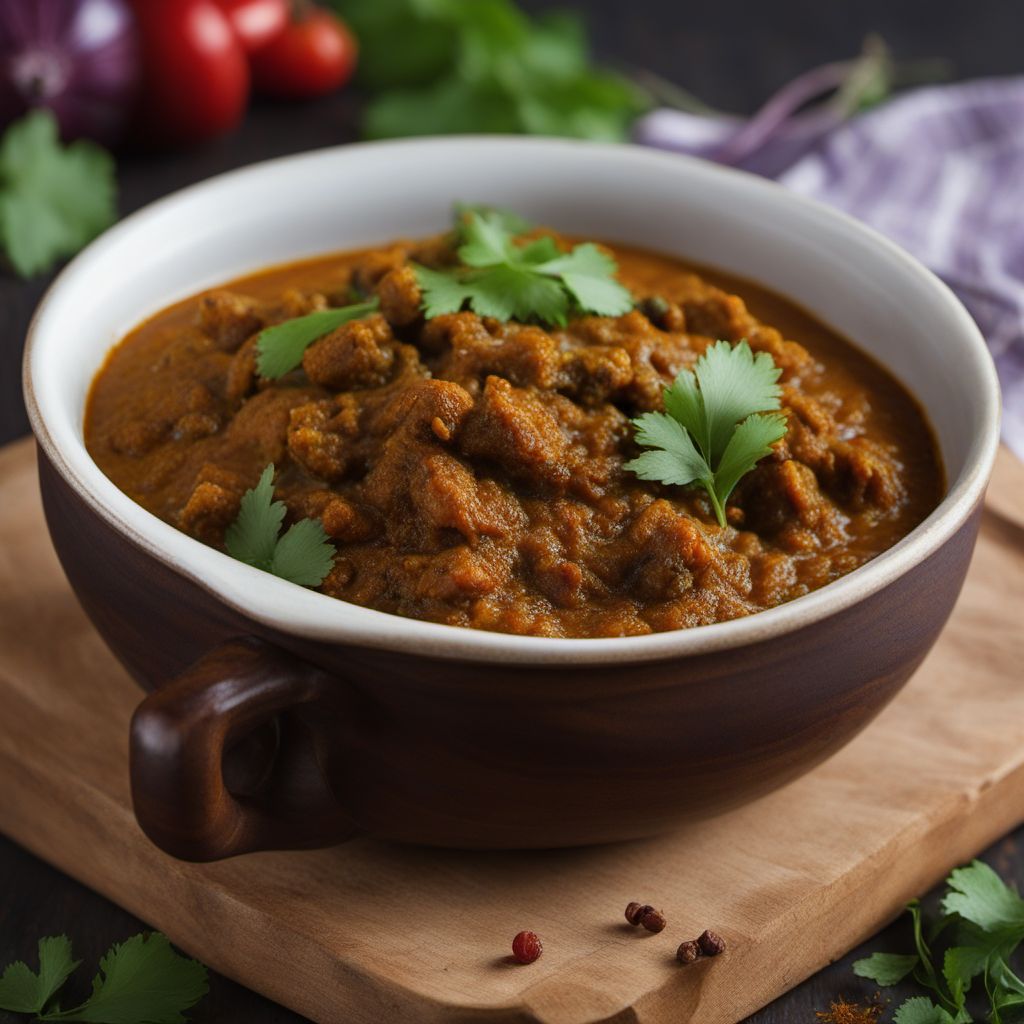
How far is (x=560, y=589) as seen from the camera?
302 centimetres

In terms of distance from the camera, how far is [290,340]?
11.1 ft

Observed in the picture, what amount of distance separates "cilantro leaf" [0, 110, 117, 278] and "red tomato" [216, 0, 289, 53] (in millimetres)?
1401

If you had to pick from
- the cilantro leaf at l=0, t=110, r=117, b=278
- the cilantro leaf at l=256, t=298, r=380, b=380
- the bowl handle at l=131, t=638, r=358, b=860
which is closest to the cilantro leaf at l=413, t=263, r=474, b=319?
the cilantro leaf at l=256, t=298, r=380, b=380

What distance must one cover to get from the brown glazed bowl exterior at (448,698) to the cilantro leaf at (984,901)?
0.44m

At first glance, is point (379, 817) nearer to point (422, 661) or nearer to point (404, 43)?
point (422, 661)

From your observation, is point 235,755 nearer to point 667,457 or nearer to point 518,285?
point 667,457

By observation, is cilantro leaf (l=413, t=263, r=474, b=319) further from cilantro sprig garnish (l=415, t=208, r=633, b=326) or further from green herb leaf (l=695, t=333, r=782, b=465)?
green herb leaf (l=695, t=333, r=782, b=465)

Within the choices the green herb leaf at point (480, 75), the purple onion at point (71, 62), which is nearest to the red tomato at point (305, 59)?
the green herb leaf at point (480, 75)

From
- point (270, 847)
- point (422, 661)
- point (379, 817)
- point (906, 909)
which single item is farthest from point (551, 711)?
point (906, 909)

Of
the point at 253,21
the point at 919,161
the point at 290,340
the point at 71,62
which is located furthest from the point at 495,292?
the point at 253,21

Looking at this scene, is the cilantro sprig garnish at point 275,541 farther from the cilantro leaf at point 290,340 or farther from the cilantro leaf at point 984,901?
the cilantro leaf at point 984,901

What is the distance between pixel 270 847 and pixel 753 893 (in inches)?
36.7

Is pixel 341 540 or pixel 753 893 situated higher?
pixel 341 540

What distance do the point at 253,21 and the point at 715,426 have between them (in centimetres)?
450
